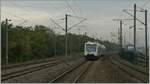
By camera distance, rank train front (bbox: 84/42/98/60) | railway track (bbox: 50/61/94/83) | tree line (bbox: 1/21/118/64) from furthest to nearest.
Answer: train front (bbox: 84/42/98/60)
tree line (bbox: 1/21/118/64)
railway track (bbox: 50/61/94/83)

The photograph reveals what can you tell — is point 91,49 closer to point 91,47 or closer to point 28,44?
point 91,47

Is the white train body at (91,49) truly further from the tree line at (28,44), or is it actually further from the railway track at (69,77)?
the railway track at (69,77)

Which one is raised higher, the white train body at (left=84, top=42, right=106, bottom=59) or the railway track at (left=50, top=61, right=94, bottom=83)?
the white train body at (left=84, top=42, right=106, bottom=59)

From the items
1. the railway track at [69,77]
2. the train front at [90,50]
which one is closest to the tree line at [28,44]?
the train front at [90,50]

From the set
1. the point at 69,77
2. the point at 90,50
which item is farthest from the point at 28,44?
the point at 69,77

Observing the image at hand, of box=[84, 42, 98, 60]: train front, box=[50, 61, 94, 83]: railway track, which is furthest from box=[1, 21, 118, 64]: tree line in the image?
box=[50, 61, 94, 83]: railway track

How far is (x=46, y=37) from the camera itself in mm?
92688

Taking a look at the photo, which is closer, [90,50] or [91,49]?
[91,49]

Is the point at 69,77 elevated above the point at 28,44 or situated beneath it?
situated beneath

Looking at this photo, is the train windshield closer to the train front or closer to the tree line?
the train front

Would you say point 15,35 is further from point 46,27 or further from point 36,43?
point 46,27

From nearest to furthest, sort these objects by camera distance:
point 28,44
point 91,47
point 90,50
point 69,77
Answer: point 69,77 < point 91,47 < point 90,50 < point 28,44

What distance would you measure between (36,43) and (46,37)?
12.9 m

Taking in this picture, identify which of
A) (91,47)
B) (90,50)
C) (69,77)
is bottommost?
(69,77)
